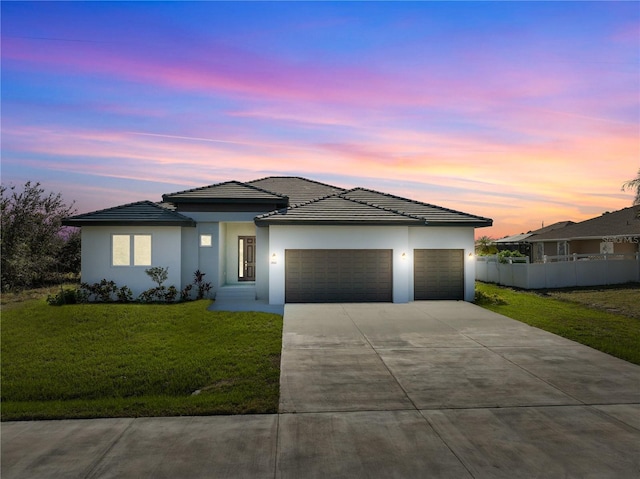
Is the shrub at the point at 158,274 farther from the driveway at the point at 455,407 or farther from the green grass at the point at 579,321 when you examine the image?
the green grass at the point at 579,321

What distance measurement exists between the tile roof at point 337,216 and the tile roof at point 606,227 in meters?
18.2

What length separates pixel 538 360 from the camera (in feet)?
26.1

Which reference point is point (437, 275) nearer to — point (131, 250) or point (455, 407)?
Answer: point (455, 407)

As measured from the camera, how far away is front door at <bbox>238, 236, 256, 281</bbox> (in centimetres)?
1827

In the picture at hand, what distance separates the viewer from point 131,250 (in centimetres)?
1580

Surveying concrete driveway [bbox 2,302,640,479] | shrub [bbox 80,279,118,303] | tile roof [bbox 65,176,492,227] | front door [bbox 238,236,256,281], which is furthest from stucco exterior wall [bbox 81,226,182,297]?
concrete driveway [bbox 2,302,640,479]

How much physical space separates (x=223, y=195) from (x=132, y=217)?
3.69 metres

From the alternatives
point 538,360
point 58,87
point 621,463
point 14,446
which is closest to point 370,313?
point 538,360

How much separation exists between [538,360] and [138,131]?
15.3 meters

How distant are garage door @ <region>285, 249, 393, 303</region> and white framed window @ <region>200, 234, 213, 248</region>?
3.61 m

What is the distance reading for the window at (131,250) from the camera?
15.7 m

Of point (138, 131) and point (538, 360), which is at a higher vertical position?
point (138, 131)

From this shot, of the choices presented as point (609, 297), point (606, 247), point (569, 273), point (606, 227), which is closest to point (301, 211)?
point (609, 297)

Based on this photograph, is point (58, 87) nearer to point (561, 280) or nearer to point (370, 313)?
point (370, 313)
